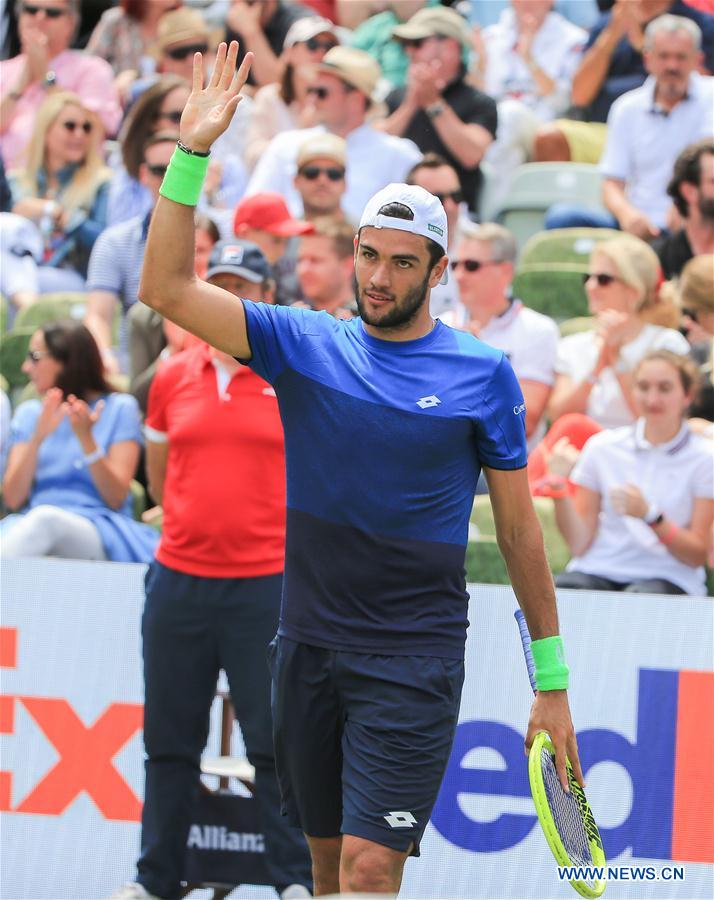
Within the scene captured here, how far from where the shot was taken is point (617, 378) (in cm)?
728

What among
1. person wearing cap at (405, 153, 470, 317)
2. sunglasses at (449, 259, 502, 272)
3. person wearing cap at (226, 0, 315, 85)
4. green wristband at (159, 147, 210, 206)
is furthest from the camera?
person wearing cap at (226, 0, 315, 85)

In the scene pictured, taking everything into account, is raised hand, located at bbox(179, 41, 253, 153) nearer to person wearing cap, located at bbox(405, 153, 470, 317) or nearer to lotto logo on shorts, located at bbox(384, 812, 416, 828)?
lotto logo on shorts, located at bbox(384, 812, 416, 828)

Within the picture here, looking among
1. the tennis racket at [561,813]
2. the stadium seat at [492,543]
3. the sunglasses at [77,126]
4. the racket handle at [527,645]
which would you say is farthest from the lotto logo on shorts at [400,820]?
the sunglasses at [77,126]

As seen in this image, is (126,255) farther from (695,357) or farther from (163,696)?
(163,696)

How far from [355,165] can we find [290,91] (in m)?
1.21

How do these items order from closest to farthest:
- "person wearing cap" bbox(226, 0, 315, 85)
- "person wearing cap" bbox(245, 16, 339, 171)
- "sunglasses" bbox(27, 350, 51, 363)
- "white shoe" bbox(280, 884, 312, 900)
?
"white shoe" bbox(280, 884, 312, 900)
"sunglasses" bbox(27, 350, 51, 363)
"person wearing cap" bbox(245, 16, 339, 171)
"person wearing cap" bbox(226, 0, 315, 85)

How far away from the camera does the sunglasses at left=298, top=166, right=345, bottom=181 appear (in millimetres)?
8281

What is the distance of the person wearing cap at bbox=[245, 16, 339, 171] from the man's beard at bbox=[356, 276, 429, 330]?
6157mm

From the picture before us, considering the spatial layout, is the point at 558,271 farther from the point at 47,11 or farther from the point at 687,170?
the point at 47,11

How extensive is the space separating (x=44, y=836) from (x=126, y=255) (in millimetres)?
3880

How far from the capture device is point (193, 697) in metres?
5.16

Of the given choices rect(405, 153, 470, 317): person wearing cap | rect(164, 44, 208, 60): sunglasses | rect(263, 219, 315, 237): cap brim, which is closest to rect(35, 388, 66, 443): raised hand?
rect(263, 219, 315, 237): cap brim

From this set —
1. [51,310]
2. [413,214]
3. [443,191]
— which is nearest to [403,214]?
[413,214]

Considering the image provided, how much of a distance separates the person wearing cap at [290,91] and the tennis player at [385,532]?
6.17 m
